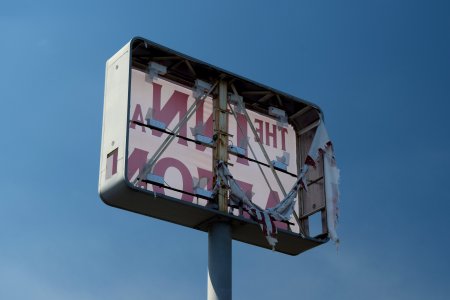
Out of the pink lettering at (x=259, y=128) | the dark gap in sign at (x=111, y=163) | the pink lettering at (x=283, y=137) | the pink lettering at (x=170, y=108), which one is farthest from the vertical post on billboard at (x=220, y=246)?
the dark gap in sign at (x=111, y=163)

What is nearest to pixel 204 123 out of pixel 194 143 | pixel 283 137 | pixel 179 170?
pixel 194 143

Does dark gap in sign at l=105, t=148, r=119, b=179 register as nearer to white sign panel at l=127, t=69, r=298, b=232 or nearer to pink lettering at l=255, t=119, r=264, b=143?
white sign panel at l=127, t=69, r=298, b=232

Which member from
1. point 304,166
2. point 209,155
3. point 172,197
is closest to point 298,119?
point 304,166

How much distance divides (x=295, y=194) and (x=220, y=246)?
2.82m

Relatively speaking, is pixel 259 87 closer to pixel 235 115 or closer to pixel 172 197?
pixel 235 115

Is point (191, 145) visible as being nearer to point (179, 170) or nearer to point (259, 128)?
point (179, 170)

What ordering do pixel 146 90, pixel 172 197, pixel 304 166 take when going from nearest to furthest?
pixel 172 197, pixel 146 90, pixel 304 166

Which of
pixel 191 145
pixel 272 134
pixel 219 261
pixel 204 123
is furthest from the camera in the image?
pixel 272 134

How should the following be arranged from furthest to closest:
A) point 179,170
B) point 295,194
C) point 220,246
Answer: point 295,194
point 179,170
point 220,246

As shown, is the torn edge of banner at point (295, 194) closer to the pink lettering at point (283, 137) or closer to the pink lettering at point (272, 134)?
the pink lettering at point (283, 137)

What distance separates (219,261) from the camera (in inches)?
904

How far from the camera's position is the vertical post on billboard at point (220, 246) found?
22656 millimetres

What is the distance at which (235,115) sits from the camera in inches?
995

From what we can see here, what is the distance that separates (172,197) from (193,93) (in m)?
3.12
